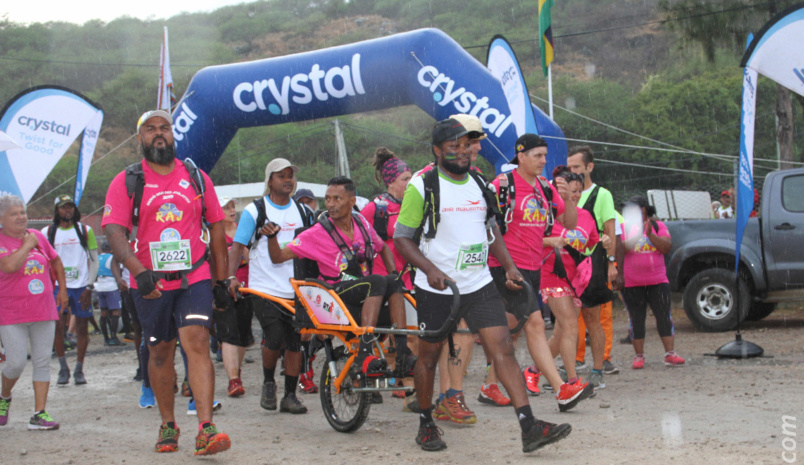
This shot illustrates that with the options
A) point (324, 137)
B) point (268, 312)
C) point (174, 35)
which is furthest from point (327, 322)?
point (174, 35)

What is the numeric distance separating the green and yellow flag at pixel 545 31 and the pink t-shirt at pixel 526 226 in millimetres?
6961

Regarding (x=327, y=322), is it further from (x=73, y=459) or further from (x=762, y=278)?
(x=762, y=278)

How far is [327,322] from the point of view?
5562mm

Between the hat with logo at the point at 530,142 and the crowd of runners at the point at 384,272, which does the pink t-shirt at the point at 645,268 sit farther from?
the hat with logo at the point at 530,142

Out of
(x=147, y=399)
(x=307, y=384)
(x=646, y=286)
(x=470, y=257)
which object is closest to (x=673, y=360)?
(x=646, y=286)

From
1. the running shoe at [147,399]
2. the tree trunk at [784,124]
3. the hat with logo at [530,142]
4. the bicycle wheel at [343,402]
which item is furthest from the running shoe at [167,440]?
the tree trunk at [784,124]

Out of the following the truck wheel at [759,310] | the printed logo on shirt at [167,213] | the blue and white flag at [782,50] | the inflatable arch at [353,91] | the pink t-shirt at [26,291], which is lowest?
the truck wheel at [759,310]

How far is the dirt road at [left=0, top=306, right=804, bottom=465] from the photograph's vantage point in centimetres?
462

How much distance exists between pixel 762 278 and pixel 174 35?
111 meters

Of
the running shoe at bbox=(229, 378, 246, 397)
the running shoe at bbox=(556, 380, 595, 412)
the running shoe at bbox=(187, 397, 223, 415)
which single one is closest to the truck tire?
the running shoe at bbox=(556, 380, 595, 412)

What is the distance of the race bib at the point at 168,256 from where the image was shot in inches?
191

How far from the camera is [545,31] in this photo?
12.5m

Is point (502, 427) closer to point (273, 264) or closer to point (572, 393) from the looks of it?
point (572, 393)

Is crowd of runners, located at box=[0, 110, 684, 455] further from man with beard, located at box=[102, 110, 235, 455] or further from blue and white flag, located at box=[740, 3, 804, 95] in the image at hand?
blue and white flag, located at box=[740, 3, 804, 95]
